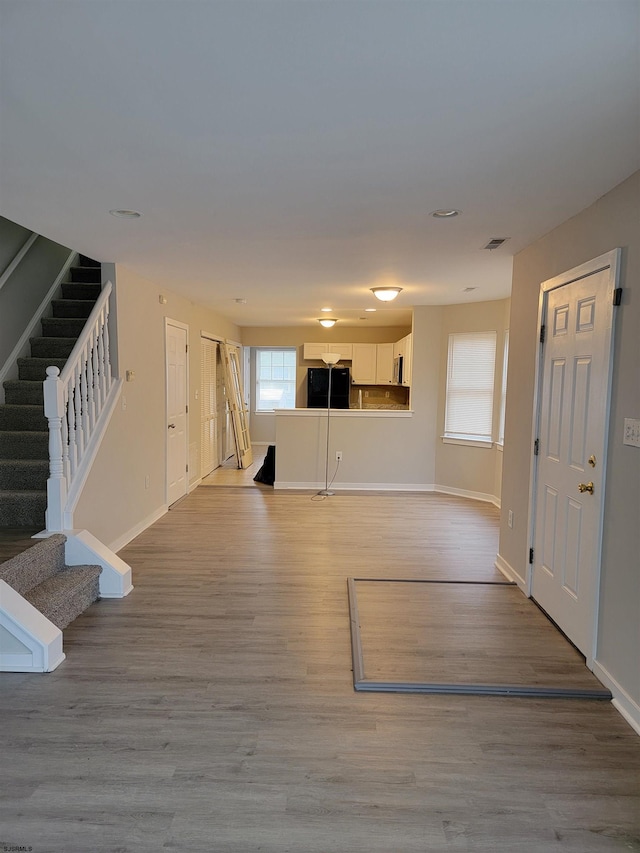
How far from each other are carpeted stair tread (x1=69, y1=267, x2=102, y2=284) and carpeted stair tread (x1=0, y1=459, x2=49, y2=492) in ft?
8.72

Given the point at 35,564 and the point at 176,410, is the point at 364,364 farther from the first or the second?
the point at 35,564

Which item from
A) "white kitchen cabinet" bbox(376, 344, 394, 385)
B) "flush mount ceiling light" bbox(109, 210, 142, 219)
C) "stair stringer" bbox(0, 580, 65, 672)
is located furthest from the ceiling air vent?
"white kitchen cabinet" bbox(376, 344, 394, 385)

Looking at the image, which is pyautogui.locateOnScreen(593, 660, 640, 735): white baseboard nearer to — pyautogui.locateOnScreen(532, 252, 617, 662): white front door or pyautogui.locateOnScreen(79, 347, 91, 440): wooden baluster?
pyautogui.locateOnScreen(532, 252, 617, 662): white front door

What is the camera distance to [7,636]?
2.47 m

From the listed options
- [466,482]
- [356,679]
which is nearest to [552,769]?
[356,679]

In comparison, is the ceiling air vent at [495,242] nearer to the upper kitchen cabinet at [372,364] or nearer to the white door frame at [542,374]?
the white door frame at [542,374]

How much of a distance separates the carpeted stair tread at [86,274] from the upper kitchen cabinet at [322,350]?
13.4 ft

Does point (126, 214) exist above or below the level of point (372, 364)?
above

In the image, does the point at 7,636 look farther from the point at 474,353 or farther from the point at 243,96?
the point at 474,353

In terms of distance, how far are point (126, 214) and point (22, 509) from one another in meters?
2.21

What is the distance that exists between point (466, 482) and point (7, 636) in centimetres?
526

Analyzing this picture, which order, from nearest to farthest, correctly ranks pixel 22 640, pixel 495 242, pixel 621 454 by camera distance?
pixel 621 454 → pixel 22 640 → pixel 495 242

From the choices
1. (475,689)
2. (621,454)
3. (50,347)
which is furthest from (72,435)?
(621,454)

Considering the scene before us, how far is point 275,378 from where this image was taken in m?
9.68
